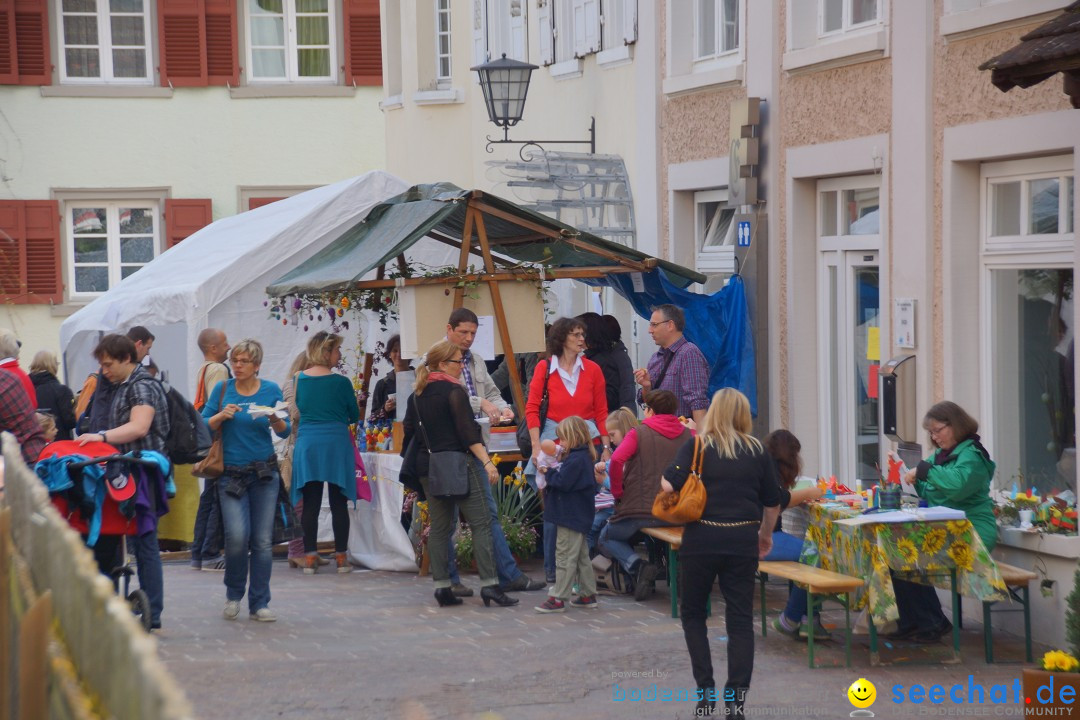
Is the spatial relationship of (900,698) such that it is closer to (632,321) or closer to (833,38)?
(833,38)

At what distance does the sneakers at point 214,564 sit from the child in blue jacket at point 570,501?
3623mm

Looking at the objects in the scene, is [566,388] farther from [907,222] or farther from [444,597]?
[907,222]

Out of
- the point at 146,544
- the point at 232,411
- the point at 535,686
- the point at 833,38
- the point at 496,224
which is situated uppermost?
the point at 833,38

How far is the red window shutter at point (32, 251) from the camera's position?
23.2 meters

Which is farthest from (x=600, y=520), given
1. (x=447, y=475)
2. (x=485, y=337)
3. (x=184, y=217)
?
(x=184, y=217)

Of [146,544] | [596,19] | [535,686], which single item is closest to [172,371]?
[596,19]

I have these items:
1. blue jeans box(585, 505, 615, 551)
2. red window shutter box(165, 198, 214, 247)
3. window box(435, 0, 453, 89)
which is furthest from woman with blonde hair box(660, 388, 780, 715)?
red window shutter box(165, 198, 214, 247)

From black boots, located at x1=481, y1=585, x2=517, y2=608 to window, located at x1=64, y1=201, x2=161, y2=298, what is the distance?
15.0 metres

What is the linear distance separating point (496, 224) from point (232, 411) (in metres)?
3.61

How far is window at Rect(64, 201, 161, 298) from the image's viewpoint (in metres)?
23.6

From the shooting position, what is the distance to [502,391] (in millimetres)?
13039

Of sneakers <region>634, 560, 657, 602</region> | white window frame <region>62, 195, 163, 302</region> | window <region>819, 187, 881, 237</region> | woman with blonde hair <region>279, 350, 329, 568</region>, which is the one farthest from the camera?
white window frame <region>62, 195, 163, 302</region>

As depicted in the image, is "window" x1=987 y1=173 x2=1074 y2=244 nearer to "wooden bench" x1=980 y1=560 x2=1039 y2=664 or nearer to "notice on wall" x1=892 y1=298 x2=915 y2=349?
"notice on wall" x1=892 y1=298 x2=915 y2=349

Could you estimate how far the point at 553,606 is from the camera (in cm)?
984
